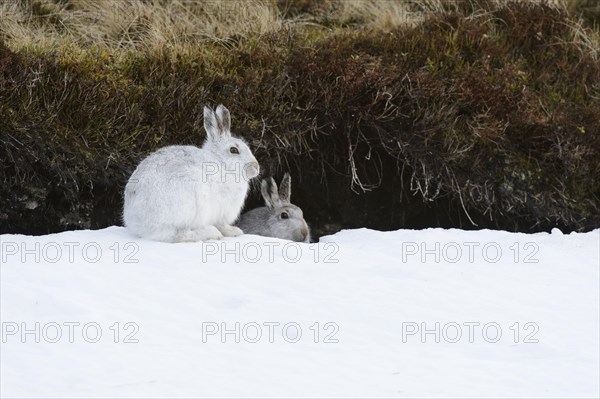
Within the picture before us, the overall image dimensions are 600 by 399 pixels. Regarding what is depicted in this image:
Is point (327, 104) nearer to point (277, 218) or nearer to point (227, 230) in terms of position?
point (277, 218)

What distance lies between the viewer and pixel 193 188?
7012 mm

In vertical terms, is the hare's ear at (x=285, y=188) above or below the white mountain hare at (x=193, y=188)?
below

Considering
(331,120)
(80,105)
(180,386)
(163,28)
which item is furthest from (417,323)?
(163,28)

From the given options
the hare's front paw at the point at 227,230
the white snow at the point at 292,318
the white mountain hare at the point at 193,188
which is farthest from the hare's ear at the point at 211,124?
the white snow at the point at 292,318

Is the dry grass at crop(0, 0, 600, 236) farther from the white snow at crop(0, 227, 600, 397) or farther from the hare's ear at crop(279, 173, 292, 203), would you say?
the white snow at crop(0, 227, 600, 397)

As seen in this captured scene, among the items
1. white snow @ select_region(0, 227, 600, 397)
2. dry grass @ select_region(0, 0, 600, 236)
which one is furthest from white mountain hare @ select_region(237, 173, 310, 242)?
white snow @ select_region(0, 227, 600, 397)

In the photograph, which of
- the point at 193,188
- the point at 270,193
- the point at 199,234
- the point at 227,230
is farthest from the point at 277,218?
the point at 193,188

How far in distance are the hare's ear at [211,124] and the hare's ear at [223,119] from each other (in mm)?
36

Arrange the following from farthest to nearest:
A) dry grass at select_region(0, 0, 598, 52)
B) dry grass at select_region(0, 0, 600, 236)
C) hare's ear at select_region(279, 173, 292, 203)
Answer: dry grass at select_region(0, 0, 598, 52) → hare's ear at select_region(279, 173, 292, 203) → dry grass at select_region(0, 0, 600, 236)

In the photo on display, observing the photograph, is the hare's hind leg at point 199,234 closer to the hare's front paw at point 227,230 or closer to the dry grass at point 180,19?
the hare's front paw at point 227,230

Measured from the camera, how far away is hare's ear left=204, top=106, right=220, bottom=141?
7426 mm

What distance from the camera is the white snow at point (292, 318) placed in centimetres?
497

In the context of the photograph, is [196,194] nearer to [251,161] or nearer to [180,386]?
[251,161]

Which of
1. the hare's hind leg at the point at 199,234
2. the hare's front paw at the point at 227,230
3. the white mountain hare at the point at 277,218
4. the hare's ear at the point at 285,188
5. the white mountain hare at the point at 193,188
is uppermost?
the white mountain hare at the point at 193,188
